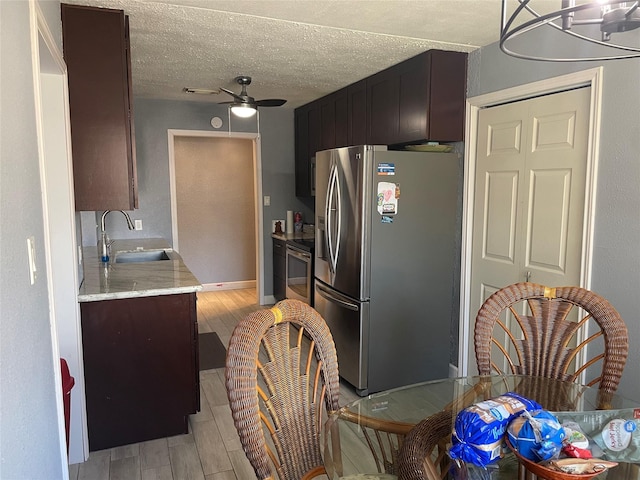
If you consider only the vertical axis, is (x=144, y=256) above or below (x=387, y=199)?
below

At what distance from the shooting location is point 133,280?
274 cm

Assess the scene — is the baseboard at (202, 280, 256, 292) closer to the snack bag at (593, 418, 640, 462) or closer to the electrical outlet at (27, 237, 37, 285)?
the electrical outlet at (27, 237, 37, 285)

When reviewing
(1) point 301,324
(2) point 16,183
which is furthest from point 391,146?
(2) point 16,183

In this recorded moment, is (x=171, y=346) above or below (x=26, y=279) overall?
below

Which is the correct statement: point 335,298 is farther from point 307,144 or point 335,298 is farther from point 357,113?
point 307,144

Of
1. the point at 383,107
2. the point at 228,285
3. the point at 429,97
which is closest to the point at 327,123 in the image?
the point at 383,107

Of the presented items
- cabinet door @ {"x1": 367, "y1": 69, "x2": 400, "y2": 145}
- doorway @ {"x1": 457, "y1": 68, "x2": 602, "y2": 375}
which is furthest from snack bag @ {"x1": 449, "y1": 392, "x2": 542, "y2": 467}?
cabinet door @ {"x1": 367, "y1": 69, "x2": 400, "y2": 145}

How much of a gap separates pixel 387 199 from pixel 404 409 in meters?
1.61

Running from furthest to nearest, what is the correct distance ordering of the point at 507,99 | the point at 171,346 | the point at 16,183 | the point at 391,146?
the point at 391,146, the point at 507,99, the point at 171,346, the point at 16,183

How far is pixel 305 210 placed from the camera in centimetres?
564

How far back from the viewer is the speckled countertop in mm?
2436

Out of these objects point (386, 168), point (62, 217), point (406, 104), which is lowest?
point (62, 217)

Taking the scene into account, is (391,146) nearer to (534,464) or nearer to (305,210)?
(305,210)

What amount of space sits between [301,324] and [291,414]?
0.28m
